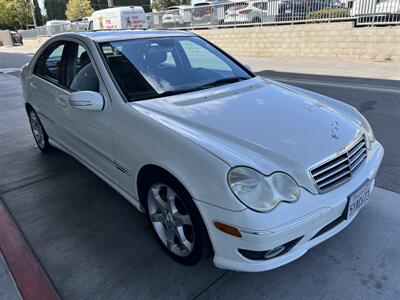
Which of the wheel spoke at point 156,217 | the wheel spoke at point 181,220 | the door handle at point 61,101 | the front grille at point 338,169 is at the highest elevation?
the door handle at point 61,101

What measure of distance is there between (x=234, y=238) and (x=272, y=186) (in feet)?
1.17

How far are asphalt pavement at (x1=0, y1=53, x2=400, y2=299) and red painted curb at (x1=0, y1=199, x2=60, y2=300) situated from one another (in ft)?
0.20

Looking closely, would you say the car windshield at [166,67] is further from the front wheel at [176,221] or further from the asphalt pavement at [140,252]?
the asphalt pavement at [140,252]

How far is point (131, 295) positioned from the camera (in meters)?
2.24

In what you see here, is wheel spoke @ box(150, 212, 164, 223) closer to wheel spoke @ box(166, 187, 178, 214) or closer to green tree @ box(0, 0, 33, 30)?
wheel spoke @ box(166, 187, 178, 214)

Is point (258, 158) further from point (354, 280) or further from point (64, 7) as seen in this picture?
point (64, 7)

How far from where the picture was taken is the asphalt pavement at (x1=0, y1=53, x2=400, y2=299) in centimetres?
223

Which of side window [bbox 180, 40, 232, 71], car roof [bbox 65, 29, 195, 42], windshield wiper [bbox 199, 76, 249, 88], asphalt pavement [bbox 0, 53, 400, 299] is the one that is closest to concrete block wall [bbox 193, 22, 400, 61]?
asphalt pavement [bbox 0, 53, 400, 299]

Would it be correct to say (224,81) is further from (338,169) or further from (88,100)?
(338,169)

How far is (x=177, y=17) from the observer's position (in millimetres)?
18484

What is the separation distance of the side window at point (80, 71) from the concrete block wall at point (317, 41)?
391 inches

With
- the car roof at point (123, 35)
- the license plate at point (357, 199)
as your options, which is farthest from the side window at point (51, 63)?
the license plate at point (357, 199)

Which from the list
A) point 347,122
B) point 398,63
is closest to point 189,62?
point 347,122

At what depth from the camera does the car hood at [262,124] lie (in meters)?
2.03
